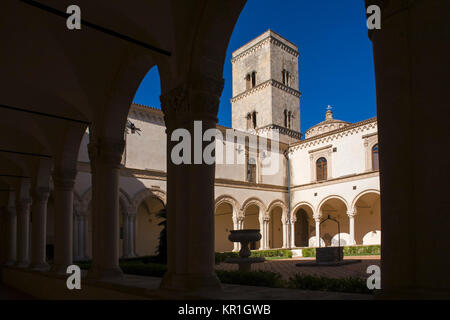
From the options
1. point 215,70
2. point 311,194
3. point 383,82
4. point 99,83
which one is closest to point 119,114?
point 99,83

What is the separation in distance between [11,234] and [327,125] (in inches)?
923

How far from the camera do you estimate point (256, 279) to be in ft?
22.0

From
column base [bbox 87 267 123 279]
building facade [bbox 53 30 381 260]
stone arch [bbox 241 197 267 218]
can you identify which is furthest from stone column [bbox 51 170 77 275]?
stone arch [bbox 241 197 267 218]

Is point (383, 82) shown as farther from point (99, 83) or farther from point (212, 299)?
point (99, 83)

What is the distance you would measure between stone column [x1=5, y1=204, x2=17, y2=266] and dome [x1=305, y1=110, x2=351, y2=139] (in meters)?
21.9

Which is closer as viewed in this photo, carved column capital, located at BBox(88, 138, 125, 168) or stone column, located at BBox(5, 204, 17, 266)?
carved column capital, located at BBox(88, 138, 125, 168)

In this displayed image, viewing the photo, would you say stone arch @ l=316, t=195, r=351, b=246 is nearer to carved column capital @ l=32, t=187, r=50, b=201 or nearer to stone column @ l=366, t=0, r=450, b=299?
carved column capital @ l=32, t=187, r=50, b=201

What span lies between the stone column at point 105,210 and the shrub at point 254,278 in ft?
7.04

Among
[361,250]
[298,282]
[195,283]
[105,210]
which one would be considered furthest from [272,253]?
[195,283]

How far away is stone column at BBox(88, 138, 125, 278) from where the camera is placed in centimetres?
768

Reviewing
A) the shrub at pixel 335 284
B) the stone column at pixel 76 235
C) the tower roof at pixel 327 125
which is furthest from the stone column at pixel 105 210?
the tower roof at pixel 327 125

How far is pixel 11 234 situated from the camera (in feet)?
53.0

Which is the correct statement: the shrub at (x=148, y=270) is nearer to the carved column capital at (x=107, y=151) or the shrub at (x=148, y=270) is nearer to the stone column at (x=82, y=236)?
the carved column capital at (x=107, y=151)

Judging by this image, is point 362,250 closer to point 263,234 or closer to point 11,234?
point 263,234
